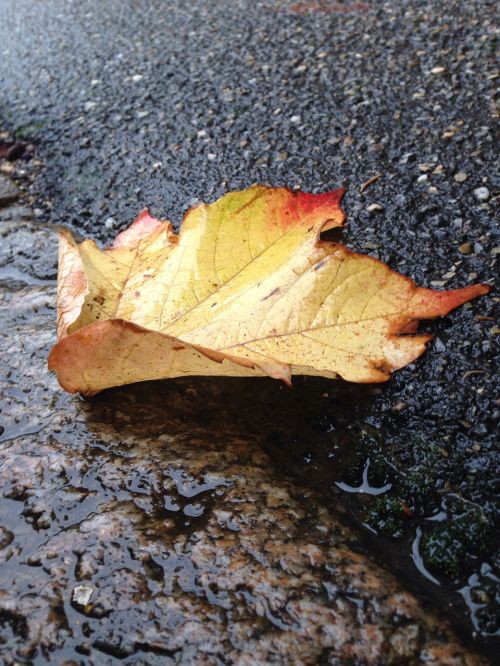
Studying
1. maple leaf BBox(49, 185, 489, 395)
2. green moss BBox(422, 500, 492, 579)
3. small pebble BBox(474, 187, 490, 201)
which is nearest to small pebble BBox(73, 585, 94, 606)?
maple leaf BBox(49, 185, 489, 395)

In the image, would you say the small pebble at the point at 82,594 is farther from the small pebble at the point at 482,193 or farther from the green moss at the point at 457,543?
the small pebble at the point at 482,193

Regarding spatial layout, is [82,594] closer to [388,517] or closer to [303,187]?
[388,517]

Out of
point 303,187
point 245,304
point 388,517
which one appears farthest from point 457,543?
point 303,187

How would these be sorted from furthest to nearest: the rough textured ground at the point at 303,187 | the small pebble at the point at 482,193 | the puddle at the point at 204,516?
the small pebble at the point at 482,193, the rough textured ground at the point at 303,187, the puddle at the point at 204,516

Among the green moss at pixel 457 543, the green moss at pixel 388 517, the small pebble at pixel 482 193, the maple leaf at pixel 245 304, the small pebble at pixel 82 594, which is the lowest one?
the green moss at pixel 457 543

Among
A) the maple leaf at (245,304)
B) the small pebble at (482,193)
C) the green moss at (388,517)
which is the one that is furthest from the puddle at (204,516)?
the small pebble at (482,193)

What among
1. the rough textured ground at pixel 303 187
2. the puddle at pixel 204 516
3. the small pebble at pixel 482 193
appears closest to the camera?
the puddle at pixel 204 516

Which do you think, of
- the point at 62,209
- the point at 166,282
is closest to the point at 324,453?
the point at 166,282

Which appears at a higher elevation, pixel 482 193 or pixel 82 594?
pixel 82 594
